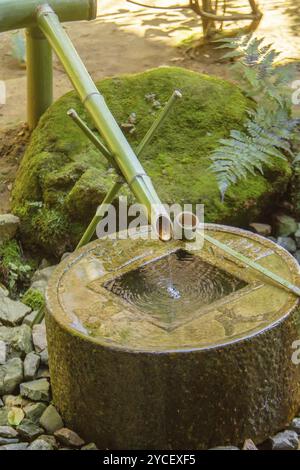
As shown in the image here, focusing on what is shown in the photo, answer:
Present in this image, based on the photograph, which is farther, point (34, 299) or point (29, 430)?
point (34, 299)

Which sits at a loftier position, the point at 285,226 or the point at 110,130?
the point at 110,130

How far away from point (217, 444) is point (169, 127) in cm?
250

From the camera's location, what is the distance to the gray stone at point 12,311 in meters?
4.34

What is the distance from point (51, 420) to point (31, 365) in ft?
1.43

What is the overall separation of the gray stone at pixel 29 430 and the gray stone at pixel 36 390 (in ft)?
0.54

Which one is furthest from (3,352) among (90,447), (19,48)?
(19,48)

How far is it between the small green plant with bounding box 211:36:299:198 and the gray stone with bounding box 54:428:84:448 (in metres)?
1.81

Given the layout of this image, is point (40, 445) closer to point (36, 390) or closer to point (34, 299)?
point (36, 390)

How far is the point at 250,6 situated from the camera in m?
7.95

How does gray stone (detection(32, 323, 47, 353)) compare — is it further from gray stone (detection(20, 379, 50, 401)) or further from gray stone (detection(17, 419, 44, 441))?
gray stone (detection(17, 419, 44, 441))

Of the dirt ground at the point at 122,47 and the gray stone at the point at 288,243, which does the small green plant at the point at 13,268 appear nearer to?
the dirt ground at the point at 122,47

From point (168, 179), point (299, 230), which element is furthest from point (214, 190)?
point (299, 230)

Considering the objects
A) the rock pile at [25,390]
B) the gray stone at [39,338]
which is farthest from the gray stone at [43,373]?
the gray stone at [39,338]

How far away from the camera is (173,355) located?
311cm
